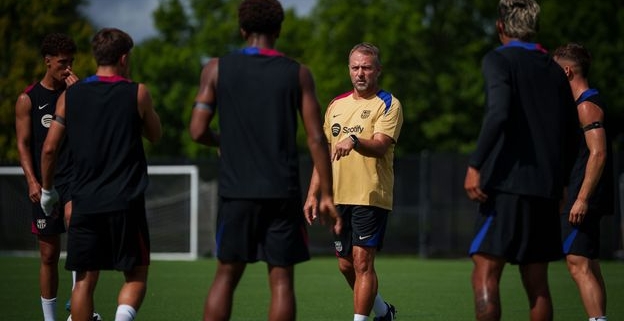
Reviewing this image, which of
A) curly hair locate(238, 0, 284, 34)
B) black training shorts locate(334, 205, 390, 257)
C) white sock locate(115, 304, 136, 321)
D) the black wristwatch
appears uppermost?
curly hair locate(238, 0, 284, 34)

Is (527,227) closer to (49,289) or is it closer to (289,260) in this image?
(289,260)

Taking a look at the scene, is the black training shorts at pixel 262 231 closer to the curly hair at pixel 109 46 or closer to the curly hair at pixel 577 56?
the curly hair at pixel 109 46

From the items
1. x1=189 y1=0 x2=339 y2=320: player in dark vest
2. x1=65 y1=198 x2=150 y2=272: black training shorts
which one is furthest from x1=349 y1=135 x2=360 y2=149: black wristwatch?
x1=65 y1=198 x2=150 y2=272: black training shorts

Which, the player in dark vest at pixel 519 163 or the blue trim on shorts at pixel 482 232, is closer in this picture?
the player in dark vest at pixel 519 163

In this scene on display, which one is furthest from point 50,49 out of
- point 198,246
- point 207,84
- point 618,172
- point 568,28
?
point 568,28

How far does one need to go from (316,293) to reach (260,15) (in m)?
7.58

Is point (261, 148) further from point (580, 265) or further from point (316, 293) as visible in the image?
point (316, 293)

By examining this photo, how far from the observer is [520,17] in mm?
6543

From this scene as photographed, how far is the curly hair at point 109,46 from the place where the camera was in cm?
696

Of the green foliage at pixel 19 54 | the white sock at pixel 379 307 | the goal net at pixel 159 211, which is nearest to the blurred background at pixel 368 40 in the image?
the green foliage at pixel 19 54

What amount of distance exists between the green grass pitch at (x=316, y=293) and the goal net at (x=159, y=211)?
303cm

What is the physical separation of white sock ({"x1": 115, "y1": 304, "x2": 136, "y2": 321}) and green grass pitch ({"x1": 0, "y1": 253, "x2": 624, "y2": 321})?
325 centimetres

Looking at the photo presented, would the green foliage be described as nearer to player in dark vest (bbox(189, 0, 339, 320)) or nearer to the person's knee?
the person's knee

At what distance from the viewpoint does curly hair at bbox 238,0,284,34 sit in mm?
6309
